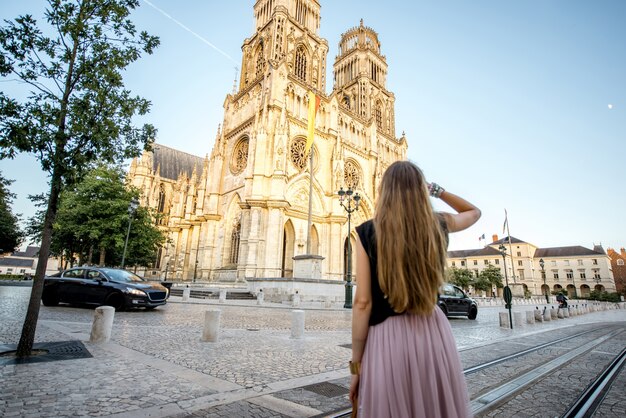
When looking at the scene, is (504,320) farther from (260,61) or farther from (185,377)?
(260,61)

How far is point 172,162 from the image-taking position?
52.5 m

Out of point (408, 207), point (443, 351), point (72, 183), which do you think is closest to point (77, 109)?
point (72, 183)

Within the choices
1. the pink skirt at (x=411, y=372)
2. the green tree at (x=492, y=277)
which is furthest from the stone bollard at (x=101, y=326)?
the green tree at (x=492, y=277)

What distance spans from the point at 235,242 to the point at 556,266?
2697 inches

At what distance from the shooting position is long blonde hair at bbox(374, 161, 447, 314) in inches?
62.2

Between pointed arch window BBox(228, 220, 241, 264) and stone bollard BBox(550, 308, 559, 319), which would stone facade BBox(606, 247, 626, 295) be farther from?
pointed arch window BBox(228, 220, 241, 264)

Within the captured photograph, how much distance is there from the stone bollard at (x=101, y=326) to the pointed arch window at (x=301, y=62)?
111ft

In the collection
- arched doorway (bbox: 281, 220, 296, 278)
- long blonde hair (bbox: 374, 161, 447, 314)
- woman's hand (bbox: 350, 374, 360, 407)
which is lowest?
woman's hand (bbox: 350, 374, 360, 407)

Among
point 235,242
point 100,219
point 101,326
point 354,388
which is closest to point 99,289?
point 101,326

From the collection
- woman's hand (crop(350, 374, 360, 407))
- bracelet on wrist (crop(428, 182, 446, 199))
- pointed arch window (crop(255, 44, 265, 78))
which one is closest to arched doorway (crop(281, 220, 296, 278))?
pointed arch window (crop(255, 44, 265, 78))

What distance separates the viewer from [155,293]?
10992 millimetres

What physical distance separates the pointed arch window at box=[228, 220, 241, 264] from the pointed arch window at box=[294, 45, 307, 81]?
18.1 meters

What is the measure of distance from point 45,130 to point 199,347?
4.37 metres

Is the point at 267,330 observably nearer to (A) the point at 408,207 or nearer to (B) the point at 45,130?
(B) the point at 45,130
